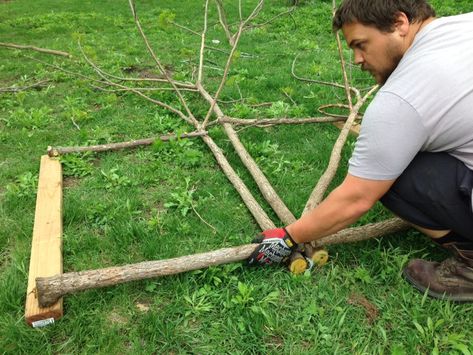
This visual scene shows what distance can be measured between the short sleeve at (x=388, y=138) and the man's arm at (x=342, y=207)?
0.06 m

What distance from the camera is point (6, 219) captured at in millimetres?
2967

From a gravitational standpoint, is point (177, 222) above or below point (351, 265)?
below

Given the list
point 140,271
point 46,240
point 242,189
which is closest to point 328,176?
point 242,189

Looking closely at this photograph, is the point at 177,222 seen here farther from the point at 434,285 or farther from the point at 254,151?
the point at 434,285

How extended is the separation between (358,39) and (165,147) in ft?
7.15

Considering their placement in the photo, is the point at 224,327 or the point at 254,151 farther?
the point at 254,151

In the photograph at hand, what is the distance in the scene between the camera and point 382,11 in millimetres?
1955

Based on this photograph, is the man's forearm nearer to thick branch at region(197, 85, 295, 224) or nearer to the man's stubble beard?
thick branch at region(197, 85, 295, 224)

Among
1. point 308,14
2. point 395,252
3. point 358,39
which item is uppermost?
point 358,39

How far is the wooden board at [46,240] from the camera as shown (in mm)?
2121

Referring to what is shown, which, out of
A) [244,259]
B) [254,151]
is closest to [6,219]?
[244,259]

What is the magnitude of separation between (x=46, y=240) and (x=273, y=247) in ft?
4.66

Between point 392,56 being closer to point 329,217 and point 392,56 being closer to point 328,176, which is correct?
point 329,217

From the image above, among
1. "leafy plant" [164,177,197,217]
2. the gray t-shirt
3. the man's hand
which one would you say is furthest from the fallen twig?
the gray t-shirt
